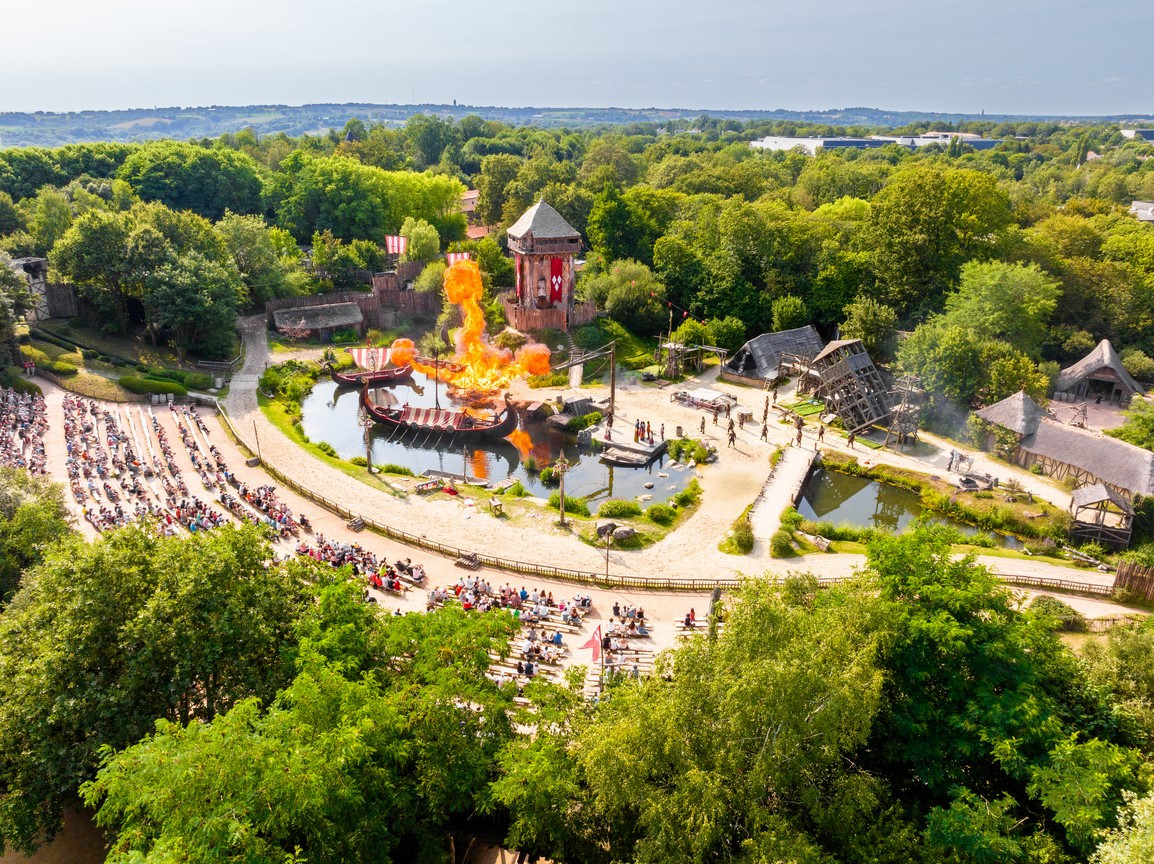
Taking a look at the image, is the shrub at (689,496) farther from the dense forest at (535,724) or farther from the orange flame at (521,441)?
the dense forest at (535,724)

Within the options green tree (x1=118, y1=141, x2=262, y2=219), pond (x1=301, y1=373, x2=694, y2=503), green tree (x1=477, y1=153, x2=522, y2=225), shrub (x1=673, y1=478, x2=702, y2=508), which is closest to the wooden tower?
pond (x1=301, y1=373, x2=694, y2=503)

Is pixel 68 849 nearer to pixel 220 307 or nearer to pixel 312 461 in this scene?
pixel 312 461

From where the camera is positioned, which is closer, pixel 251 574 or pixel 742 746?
pixel 742 746

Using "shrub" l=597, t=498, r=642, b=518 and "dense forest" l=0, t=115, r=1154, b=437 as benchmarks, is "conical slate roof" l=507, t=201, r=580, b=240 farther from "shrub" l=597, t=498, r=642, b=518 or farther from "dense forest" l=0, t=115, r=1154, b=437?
"shrub" l=597, t=498, r=642, b=518

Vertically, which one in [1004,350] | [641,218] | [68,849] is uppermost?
[641,218]

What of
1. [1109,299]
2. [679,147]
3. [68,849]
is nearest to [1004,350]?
[1109,299]

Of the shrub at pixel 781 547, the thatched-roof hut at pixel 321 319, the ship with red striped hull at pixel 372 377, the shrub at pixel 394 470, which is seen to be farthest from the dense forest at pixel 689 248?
the shrub at pixel 394 470
